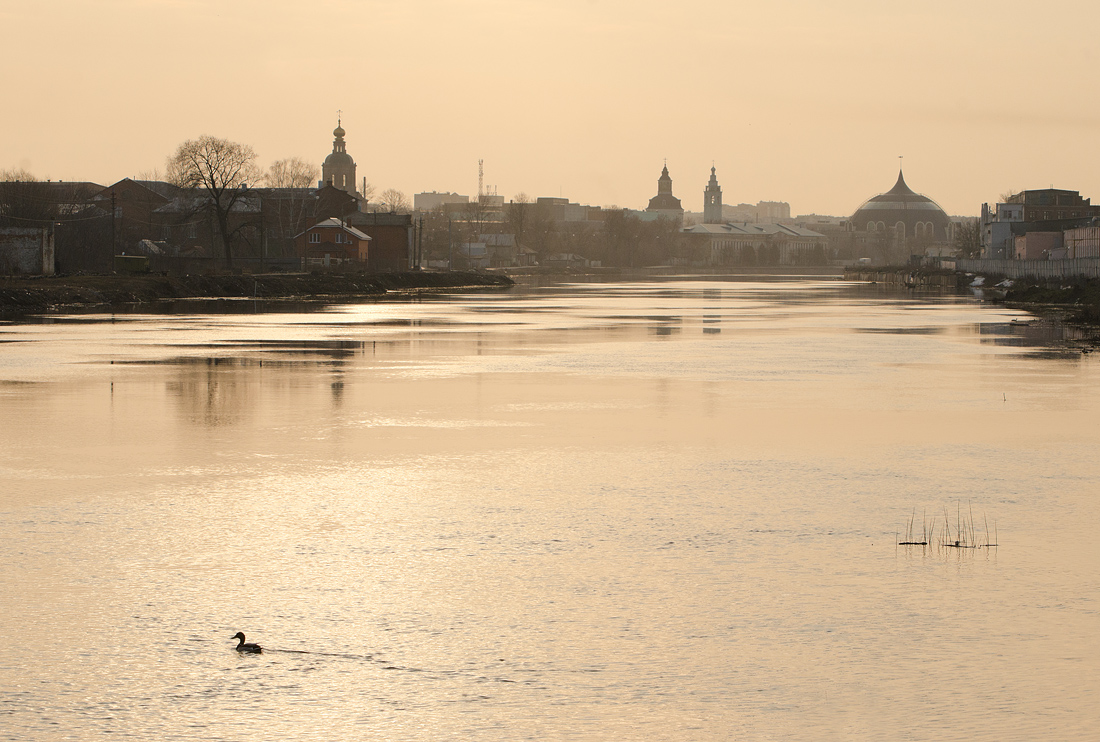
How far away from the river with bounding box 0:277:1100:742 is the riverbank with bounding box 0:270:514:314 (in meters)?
30.5

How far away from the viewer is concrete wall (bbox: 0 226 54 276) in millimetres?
61750

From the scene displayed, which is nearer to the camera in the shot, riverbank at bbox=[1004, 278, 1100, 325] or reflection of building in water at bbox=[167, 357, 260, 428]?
reflection of building in water at bbox=[167, 357, 260, 428]

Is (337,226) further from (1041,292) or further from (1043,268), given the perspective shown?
(1041,292)

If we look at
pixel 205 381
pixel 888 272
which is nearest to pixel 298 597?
pixel 205 381

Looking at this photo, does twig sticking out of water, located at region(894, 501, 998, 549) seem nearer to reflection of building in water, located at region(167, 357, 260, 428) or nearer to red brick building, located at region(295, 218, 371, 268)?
reflection of building in water, located at region(167, 357, 260, 428)

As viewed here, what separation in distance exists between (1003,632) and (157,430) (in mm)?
11720

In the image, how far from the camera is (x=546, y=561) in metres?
9.79

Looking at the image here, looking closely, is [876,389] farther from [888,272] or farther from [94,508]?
[888,272]

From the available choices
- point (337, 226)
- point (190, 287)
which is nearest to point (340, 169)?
point (337, 226)

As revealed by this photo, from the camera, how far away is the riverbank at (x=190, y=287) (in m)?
50.4

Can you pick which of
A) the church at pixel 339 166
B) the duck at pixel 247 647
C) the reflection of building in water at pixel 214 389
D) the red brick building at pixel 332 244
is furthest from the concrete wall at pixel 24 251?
the church at pixel 339 166

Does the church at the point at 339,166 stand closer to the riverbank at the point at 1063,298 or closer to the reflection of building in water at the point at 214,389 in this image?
the riverbank at the point at 1063,298

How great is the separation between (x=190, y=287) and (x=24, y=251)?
26.4ft

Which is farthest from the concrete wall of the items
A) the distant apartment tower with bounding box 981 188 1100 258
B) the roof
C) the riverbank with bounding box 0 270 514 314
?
the distant apartment tower with bounding box 981 188 1100 258
